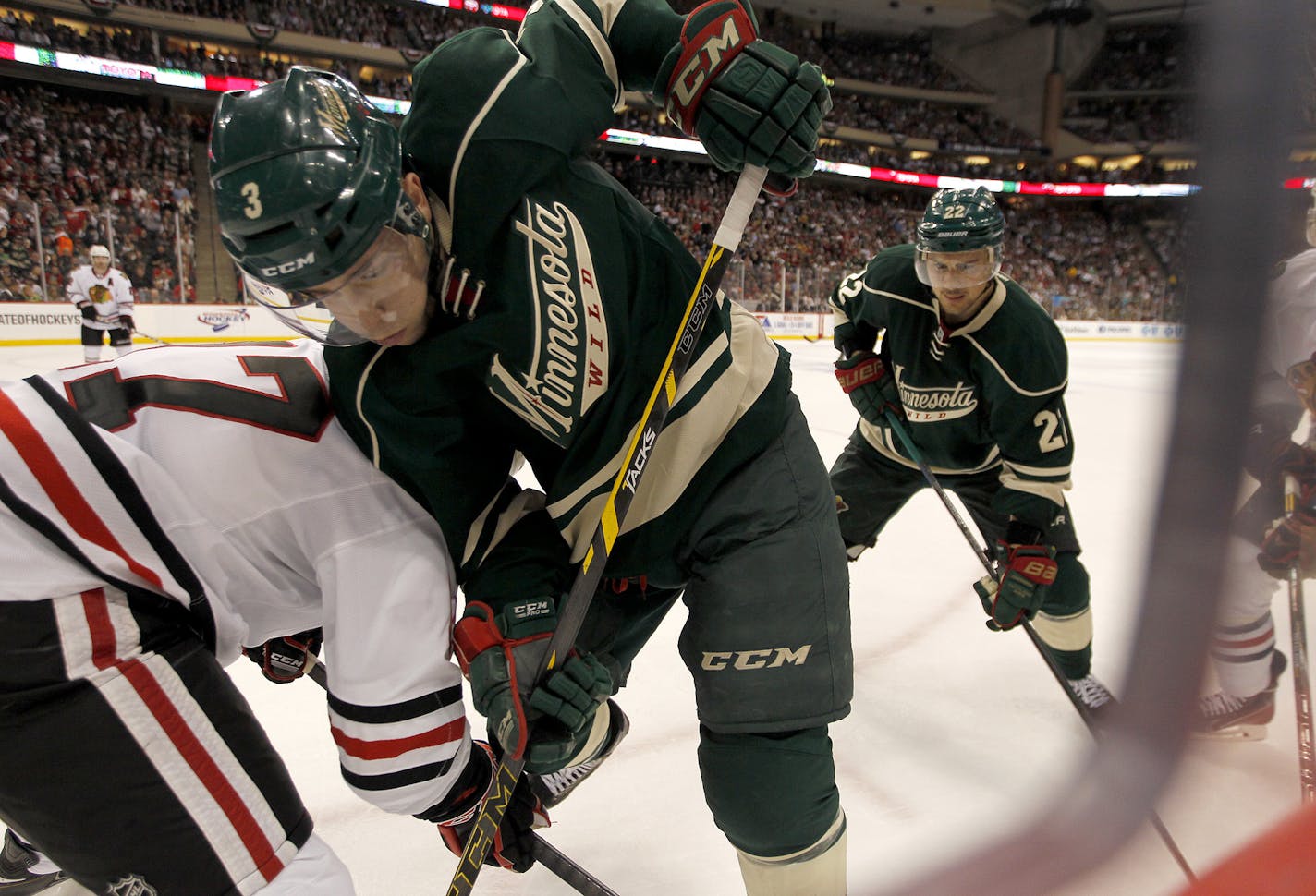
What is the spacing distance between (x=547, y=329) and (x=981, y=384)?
1.54 metres

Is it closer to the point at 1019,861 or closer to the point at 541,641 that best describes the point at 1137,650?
the point at 1019,861

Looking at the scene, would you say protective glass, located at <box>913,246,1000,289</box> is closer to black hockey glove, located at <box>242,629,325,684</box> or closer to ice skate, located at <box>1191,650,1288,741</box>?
black hockey glove, located at <box>242,629,325,684</box>

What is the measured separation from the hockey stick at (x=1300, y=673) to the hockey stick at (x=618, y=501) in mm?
822

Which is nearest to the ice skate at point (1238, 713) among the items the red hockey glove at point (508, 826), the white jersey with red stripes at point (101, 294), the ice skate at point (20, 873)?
the red hockey glove at point (508, 826)

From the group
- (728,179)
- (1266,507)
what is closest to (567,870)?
(1266,507)

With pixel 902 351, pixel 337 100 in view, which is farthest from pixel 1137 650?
pixel 902 351

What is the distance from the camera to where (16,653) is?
32.5 inches

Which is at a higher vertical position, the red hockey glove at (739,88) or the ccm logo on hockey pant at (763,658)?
the red hockey glove at (739,88)

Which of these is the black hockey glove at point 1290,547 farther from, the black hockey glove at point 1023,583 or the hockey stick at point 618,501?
the black hockey glove at point 1023,583

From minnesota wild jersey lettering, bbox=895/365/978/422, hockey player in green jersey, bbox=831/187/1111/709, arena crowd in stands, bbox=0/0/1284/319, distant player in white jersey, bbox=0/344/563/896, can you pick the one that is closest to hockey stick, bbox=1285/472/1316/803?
arena crowd in stands, bbox=0/0/1284/319

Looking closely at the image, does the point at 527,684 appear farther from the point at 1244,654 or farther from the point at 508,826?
the point at 1244,654

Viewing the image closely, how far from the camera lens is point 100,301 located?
6469 mm

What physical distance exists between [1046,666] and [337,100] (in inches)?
95.0

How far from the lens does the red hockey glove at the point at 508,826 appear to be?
1.35m
